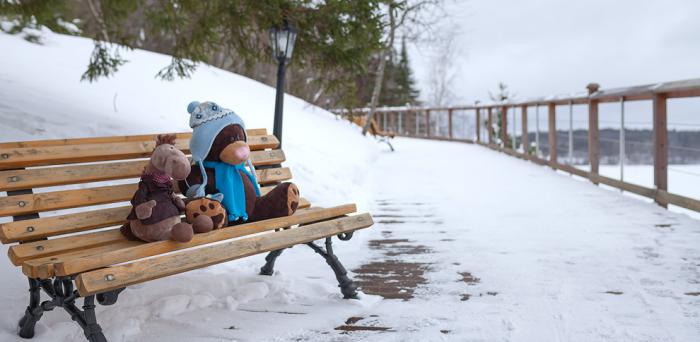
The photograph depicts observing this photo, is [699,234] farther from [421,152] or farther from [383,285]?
[421,152]

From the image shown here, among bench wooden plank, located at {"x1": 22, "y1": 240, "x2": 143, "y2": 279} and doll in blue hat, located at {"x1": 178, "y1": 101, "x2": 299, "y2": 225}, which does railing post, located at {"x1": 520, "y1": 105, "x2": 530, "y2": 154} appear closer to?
doll in blue hat, located at {"x1": 178, "y1": 101, "x2": 299, "y2": 225}

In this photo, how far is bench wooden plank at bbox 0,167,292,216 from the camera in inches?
126

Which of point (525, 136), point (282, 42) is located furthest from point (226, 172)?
point (525, 136)

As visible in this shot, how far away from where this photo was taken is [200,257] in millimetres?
3080

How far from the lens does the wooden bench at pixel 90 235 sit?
282 cm

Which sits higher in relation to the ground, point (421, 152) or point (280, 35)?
point (280, 35)

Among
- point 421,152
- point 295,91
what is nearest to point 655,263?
point 421,152

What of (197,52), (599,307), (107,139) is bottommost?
(599,307)

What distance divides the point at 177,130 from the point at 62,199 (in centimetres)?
479

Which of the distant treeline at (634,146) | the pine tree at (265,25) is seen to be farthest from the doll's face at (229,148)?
the distant treeline at (634,146)

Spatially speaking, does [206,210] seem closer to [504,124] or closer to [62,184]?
[62,184]

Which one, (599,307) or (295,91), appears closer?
(599,307)

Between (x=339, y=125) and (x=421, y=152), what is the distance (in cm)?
200

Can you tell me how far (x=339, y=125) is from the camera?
16.4 meters
